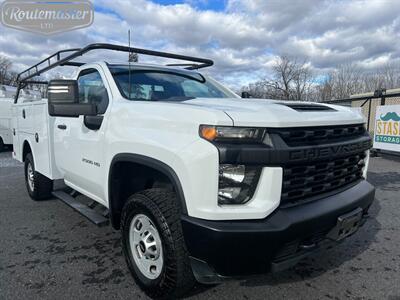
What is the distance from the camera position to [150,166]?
97.0 inches

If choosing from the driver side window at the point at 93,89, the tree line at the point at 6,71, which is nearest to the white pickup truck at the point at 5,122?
the driver side window at the point at 93,89

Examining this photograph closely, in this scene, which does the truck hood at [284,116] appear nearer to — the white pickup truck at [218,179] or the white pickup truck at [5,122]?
the white pickup truck at [218,179]

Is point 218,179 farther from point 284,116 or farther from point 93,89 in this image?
point 93,89

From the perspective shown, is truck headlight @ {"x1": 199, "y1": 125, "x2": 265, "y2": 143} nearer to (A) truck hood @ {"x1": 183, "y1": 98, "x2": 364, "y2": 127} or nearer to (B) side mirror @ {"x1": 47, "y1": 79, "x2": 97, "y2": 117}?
(A) truck hood @ {"x1": 183, "y1": 98, "x2": 364, "y2": 127}

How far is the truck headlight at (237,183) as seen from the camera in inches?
81.8

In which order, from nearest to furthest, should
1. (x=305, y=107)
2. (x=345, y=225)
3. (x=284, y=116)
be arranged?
(x=284, y=116)
(x=345, y=225)
(x=305, y=107)

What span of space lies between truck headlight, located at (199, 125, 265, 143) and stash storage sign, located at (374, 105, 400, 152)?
8.95 meters

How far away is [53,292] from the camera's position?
9.02ft

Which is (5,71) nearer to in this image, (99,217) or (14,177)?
(14,177)

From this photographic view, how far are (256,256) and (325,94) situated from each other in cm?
3840

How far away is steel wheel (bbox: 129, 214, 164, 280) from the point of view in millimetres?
2547

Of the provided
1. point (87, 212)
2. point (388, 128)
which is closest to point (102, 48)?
point (87, 212)

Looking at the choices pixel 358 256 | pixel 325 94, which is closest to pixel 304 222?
pixel 358 256

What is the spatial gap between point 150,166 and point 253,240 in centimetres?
92
